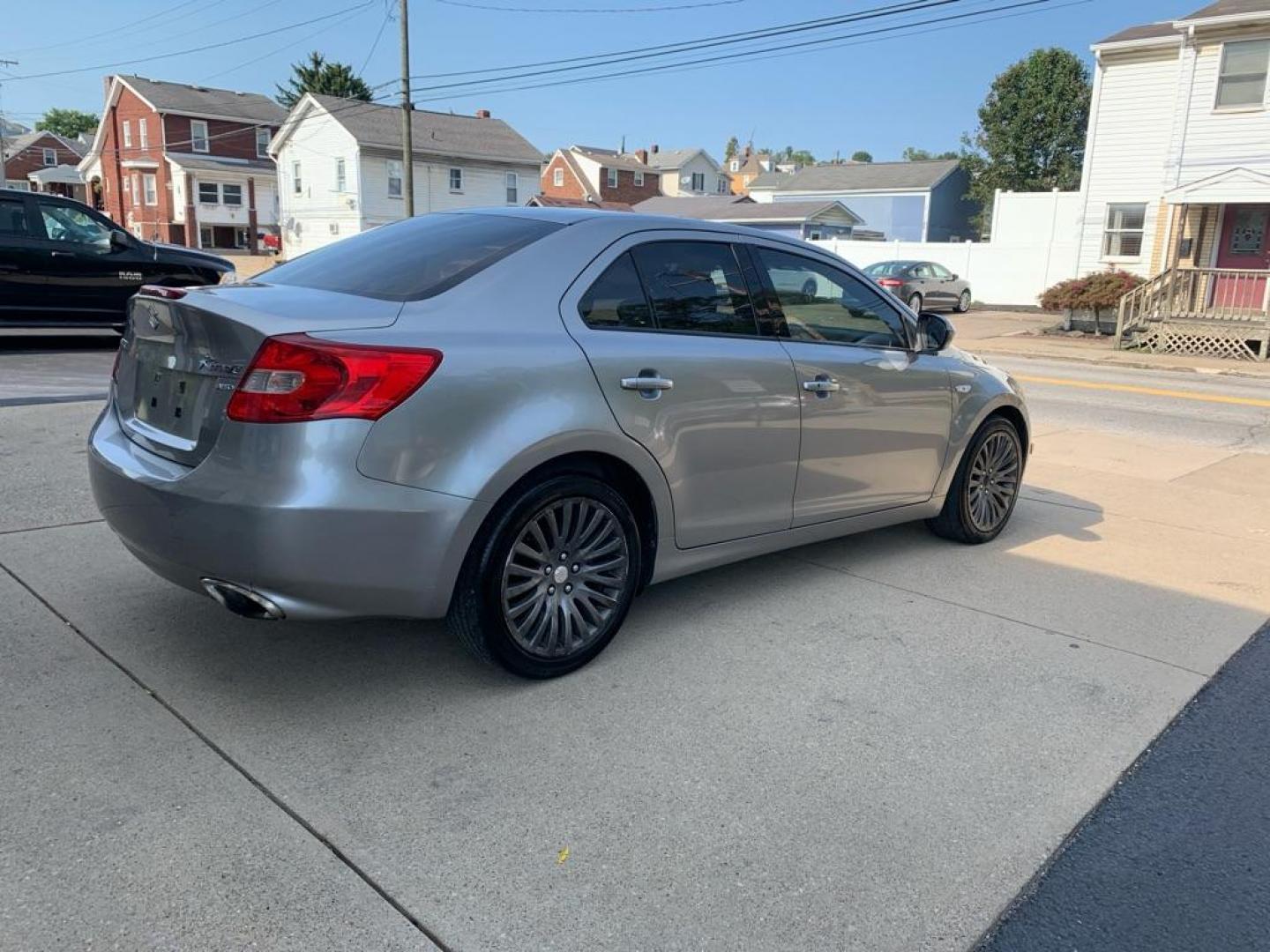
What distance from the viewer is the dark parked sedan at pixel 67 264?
11.4 m

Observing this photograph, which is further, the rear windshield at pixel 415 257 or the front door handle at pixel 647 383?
the front door handle at pixel 647 383

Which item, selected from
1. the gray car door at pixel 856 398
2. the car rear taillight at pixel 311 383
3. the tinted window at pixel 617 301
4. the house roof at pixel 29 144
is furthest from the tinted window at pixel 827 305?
the house roof at pixel 29 144

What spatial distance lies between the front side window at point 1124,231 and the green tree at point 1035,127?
105 ft

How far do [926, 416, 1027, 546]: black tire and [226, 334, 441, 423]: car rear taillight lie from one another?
11.6ft

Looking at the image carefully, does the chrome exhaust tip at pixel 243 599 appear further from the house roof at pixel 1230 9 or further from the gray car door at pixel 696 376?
the house roof at pixel 1230 9

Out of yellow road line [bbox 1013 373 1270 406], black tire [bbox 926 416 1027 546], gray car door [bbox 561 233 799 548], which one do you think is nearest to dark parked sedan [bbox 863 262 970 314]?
yellow road line [bbox 1013 373 1270 406]

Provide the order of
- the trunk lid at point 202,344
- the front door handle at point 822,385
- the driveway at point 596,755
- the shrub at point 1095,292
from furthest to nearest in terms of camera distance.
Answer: the shrub at point 1095,292, the front door handle at point 822,385, the trunk lid at point 202,344, the driveway at point 596,755

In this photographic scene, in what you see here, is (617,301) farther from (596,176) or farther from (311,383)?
(596,176)

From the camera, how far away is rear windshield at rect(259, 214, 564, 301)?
3639 mm

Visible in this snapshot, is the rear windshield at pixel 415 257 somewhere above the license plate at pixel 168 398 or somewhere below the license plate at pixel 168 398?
above

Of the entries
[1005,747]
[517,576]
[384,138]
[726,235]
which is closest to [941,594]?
[1005,747]

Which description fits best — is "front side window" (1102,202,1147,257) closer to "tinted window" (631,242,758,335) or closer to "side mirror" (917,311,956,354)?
"side mirror" (917,311,956,354)

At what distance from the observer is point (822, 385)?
4539mm

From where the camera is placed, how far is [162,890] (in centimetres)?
250
